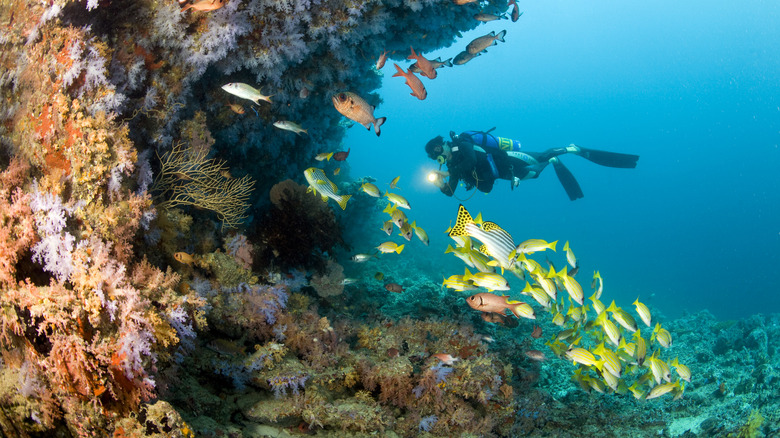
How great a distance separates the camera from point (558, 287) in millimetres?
5297

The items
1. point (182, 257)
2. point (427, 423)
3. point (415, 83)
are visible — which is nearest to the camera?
point (427, 423)

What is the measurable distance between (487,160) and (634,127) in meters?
137

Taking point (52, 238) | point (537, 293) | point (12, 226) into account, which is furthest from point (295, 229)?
point (537, 293)

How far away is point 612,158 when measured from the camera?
1380cm

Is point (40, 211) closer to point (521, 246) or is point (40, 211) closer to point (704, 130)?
point (521, 246)

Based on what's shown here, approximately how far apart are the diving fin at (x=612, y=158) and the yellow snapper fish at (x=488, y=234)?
11572 millimetres

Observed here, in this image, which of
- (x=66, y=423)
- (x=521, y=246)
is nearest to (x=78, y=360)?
(x=66, y=423)

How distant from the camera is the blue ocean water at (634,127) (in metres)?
74.4

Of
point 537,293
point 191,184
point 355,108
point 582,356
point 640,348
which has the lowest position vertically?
point 640,348

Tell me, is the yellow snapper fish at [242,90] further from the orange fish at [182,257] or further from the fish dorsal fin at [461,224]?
the fish dorsal fin at [461,224]

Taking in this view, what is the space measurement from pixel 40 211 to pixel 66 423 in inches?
62.0

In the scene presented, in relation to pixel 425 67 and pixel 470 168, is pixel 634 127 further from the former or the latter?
pixel 425 67

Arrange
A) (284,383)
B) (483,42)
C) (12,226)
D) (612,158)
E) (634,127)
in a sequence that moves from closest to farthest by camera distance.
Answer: (12,226)
(284,383)
(483,42)
(612,158)
(634,127)

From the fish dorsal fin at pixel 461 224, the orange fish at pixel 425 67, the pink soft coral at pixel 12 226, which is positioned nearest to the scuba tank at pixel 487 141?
the orange fish at pixel 425 67
